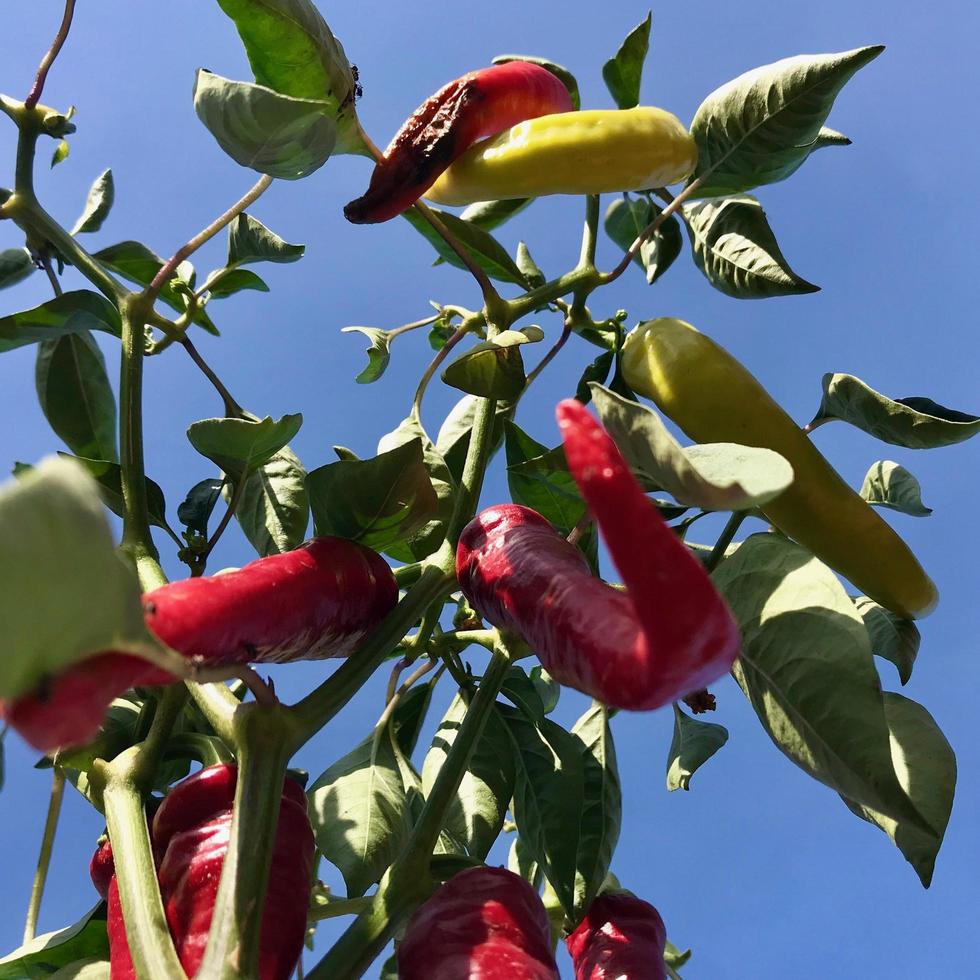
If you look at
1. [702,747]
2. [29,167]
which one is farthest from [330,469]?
[702,747]

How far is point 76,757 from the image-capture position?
1.01 m

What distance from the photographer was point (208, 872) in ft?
2.71

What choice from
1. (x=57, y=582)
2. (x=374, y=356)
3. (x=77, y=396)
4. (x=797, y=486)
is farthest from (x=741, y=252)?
(x=57, y=582)

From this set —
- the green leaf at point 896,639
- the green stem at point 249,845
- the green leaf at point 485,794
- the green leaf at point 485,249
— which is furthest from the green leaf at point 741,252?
the green stem at point 249,845

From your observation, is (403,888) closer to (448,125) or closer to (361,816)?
(361,816)

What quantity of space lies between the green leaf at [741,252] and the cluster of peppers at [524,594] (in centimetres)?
19

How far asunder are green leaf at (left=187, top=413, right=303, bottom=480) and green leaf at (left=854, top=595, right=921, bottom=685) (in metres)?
0.75

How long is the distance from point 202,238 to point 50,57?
0.32m

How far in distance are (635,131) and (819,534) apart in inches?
21.0

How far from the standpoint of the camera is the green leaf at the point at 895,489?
4.85 feet

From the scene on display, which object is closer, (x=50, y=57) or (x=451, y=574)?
(x=451, y=574)

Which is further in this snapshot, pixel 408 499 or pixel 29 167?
pixel 29 167

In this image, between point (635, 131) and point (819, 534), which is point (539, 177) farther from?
point (819, 534)

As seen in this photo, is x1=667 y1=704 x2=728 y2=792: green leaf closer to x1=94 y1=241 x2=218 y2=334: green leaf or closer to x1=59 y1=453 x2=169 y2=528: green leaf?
x1=59 y1=453 x2=169 y2=528: green leaf
